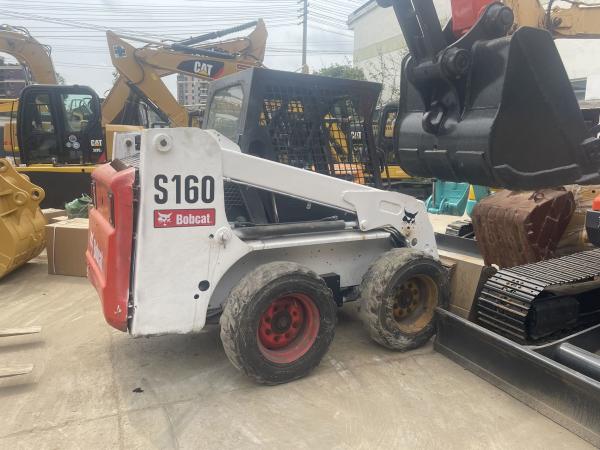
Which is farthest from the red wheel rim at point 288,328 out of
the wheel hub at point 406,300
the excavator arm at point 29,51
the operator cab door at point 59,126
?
the excavator arm at point 29,51

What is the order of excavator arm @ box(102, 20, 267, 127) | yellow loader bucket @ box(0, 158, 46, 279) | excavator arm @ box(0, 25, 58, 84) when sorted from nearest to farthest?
yellow loader bucket @ box(0, 158, 46, 279)
excavator arm @ box(102, 20, 267, 127)
excavator arm @ box(0, 25, 58, 84)

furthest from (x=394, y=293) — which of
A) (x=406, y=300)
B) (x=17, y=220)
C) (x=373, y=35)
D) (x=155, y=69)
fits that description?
(x=373, y=35)

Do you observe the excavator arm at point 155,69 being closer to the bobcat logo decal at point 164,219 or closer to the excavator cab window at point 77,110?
the excavator cab window at point 77,110

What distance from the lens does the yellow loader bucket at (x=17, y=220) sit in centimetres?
524

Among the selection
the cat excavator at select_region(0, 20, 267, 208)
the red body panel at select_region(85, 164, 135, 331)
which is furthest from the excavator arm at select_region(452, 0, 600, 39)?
the cat excavator at select_region(0, 20, 267, 208)

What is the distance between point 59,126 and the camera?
331 inches

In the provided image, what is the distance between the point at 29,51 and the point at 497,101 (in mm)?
11910

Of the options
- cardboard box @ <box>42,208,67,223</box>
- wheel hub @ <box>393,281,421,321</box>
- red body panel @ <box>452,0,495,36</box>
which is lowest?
cardboard box @ <box>42,208,67,223</box>

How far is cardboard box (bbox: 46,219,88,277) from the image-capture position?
5562 mm

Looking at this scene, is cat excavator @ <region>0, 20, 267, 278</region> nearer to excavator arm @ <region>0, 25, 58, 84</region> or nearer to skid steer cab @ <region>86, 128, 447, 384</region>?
excavator arm @ <region>0, 25, 58, 84</region>

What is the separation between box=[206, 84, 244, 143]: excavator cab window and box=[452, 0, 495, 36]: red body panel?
148cm

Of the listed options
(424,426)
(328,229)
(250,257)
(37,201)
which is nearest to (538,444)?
(424,426)

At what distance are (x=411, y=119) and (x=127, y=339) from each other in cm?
264

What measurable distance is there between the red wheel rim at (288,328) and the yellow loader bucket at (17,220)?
351 cm
